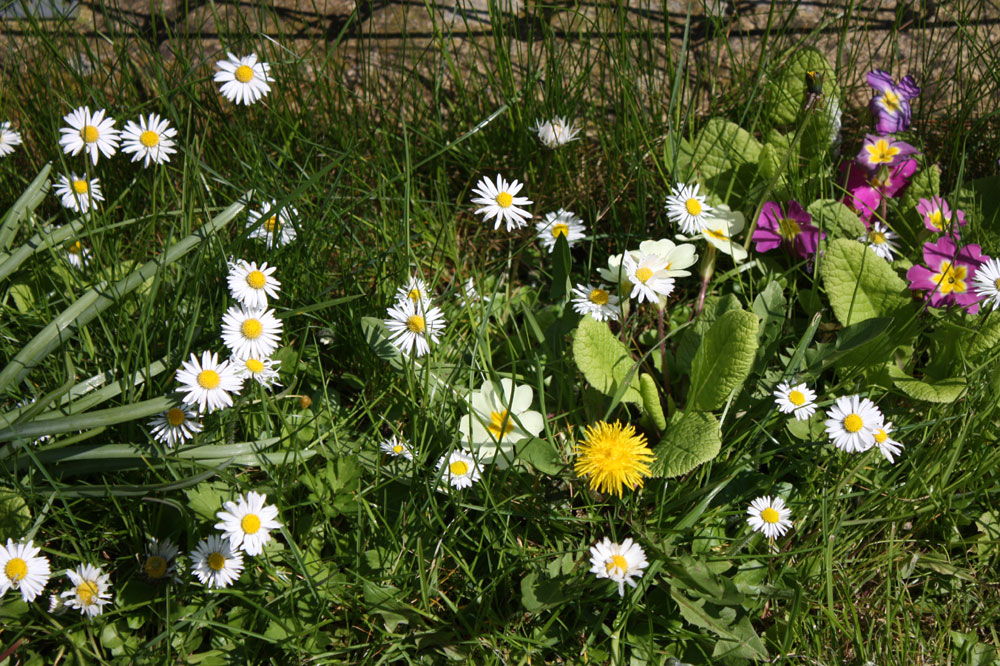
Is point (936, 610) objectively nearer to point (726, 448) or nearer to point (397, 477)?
point (726, 448)

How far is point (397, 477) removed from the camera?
65.1 inches

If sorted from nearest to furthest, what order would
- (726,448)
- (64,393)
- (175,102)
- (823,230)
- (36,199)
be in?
(64,393) → (726,448) → (36,199) → (823,230) → (175,102)

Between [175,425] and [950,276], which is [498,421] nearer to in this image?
A: [175,425]

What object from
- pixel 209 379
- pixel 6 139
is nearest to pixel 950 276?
pixel 209 379

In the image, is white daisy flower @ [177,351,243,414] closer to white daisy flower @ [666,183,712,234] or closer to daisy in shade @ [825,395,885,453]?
white daisy flower @ [666,183,712,234]

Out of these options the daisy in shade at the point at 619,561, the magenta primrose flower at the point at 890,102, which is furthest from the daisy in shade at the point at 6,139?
the magenta primrose flower at the point at 890,102

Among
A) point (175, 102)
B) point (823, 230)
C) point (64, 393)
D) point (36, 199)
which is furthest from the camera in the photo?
point (175, 102)

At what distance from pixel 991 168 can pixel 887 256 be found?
18.1 inches

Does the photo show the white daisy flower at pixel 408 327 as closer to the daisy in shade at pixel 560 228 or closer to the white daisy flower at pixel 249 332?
the white daisy flower at pixel 249 332

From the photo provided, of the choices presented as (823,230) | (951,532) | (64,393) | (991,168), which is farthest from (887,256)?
(64,393)

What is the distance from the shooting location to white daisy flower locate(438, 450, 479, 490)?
1.62 meters

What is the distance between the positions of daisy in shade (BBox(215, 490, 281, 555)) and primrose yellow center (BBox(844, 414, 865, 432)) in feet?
3.59

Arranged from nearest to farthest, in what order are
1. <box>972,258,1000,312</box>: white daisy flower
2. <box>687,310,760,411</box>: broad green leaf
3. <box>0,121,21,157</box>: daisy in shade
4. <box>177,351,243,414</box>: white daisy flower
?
1. <box>177,351,243,414</box>: white daisy flower
2. <box>687,310,760,411</box>: broad green leaf
3. <box>972,258,1000,312</box>: white daisy flower
4. <box>0,121,21,157</box>: daisy in shade

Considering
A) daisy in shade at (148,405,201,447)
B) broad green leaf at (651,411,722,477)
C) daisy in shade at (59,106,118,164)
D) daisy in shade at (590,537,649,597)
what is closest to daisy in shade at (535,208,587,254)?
broad green leaf at (651,411,722,477)
